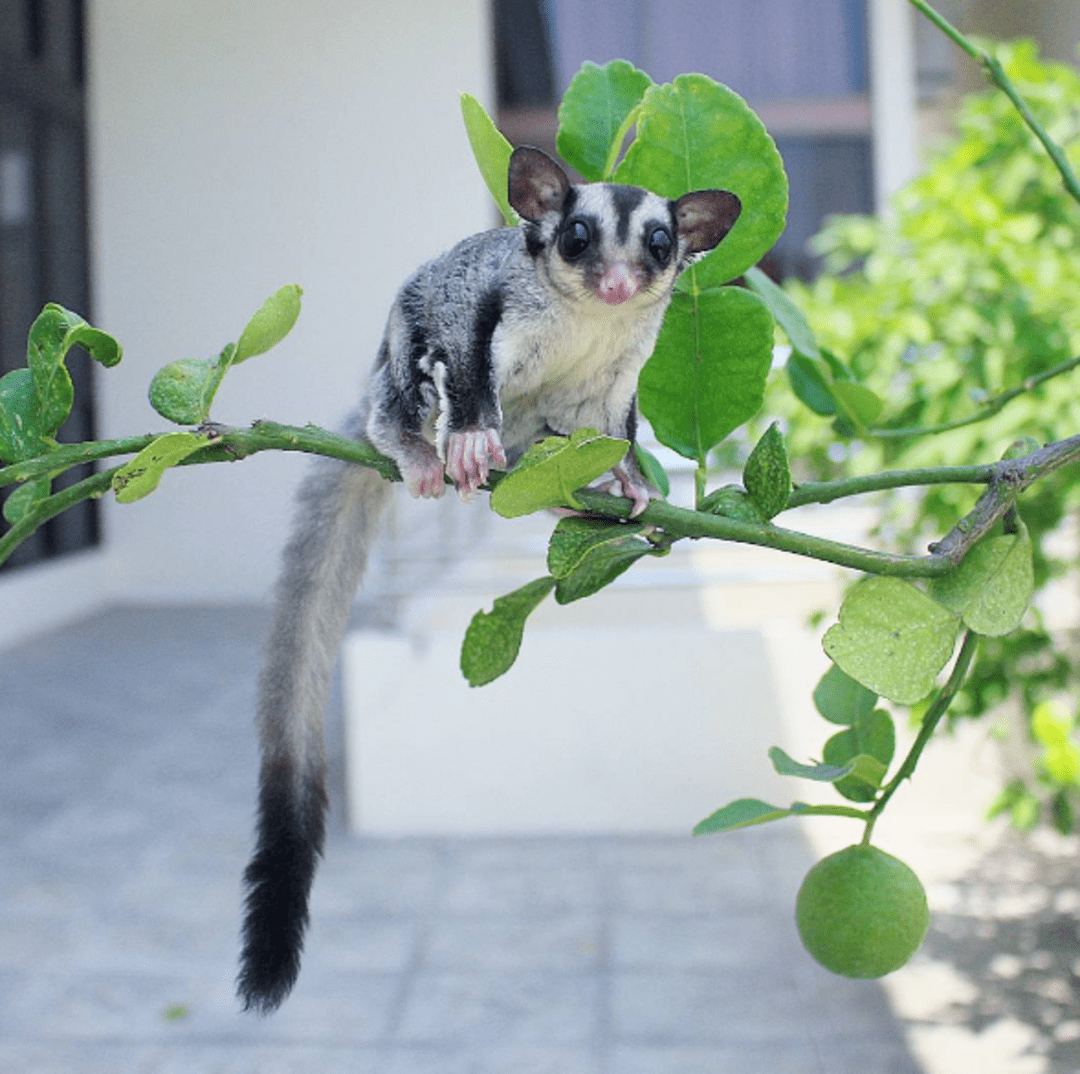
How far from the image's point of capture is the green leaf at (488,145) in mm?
569

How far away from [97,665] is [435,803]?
2401 millimetres

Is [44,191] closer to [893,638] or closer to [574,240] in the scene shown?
[574,240]

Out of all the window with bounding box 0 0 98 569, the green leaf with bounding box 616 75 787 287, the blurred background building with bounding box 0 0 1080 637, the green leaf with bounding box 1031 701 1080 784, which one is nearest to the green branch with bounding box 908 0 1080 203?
the green leaf with bounding box 616 75 787 287

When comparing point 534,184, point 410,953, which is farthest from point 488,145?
point 410,953

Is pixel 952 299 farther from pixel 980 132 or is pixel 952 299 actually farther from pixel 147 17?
pixel 147 17

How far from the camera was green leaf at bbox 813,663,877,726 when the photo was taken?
26.2 inches

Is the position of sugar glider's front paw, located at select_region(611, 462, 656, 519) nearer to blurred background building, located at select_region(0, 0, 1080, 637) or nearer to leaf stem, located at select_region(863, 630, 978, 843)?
leaf stem, located at select_region(863, 630, 978, 843)

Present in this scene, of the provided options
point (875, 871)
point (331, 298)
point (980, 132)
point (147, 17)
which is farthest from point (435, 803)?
point (147, 17)

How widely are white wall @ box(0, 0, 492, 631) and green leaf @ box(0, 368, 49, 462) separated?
20.0 ft

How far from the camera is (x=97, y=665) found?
5.35 m

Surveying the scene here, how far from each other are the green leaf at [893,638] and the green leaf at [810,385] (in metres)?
0.26

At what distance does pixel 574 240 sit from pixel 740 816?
0.99 ft

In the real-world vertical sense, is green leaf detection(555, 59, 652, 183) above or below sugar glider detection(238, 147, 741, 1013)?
above

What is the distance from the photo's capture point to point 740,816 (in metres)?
0.58
